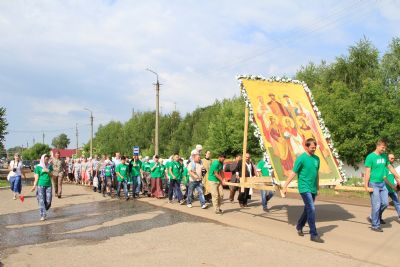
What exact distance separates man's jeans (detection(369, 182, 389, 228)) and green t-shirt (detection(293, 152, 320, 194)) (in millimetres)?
1616

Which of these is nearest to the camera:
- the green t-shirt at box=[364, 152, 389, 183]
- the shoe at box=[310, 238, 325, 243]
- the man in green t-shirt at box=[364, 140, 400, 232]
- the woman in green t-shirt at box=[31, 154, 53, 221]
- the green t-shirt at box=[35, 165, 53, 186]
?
the shoe at box=[310, 238, 325, 243]

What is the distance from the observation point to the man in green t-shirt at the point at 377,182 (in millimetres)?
9211

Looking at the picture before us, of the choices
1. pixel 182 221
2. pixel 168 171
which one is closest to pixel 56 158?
pixel 168 171

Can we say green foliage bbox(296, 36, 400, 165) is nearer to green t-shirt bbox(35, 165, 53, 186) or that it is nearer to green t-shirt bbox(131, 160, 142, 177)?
green t-shirt bbox(131, 160, 142, 177)

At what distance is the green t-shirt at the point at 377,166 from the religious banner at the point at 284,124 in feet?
4.03

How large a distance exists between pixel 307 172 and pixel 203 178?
258 inches

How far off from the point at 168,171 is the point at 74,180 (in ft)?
58.1

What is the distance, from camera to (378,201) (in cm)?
923

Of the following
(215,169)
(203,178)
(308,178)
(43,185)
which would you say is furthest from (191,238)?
(203,178)

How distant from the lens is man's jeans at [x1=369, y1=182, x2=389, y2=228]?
9188 millimetres

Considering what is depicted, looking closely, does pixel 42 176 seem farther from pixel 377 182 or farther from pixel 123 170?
pixel 377 182

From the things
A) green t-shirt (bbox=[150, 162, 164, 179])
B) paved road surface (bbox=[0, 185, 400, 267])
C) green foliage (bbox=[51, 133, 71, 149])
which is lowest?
paved road surface (bbox=[0, 185, 400, 267])

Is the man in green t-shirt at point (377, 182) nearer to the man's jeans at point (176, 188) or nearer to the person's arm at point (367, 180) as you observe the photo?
the person's arm at point (367, 180)

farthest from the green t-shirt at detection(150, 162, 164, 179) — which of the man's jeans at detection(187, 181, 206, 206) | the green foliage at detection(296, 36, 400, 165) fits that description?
the green foliage at detection(296, 36, 400, 165)
